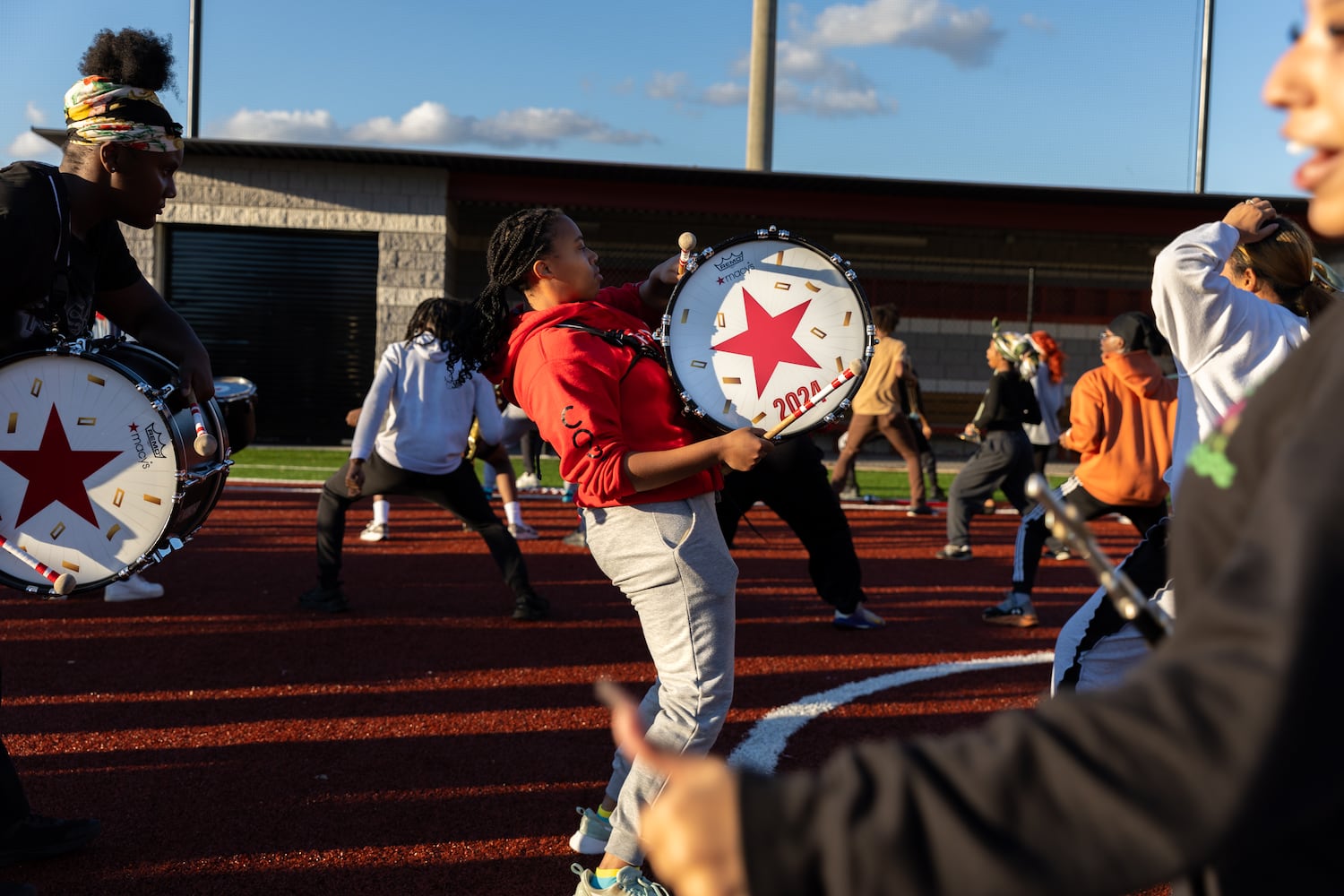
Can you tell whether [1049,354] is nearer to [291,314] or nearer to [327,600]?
[327,600]

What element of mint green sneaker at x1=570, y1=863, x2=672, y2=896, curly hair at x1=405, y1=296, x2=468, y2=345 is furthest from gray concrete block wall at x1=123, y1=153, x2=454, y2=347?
mint green sneaker at x1=570, y1=863, x2=672, y2=896

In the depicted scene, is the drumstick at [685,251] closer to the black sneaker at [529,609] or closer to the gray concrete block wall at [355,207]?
the black sneaker at [529,609]

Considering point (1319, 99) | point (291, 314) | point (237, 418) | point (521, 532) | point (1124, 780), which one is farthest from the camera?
point (291, 314)

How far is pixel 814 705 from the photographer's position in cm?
498

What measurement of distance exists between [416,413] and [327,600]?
1.18m

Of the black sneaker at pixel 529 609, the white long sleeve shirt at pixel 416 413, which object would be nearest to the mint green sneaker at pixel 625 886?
the black sneaker at pixel 529 609

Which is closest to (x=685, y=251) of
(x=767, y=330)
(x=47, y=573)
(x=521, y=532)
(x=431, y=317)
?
(x=767, y=330)

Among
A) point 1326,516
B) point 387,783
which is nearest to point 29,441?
point 387,783

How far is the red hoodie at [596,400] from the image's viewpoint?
282 centimetres

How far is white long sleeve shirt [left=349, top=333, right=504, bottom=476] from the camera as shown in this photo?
21.0 feet

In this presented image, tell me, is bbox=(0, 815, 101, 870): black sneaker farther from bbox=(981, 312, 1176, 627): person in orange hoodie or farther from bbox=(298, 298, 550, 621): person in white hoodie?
bbox=(981, 312, 1176, 627): person in orange hoodie

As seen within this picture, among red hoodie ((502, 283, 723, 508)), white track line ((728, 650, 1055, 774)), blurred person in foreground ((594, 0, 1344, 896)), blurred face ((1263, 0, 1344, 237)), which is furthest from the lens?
white track line ((728, 650, 1055, 774))

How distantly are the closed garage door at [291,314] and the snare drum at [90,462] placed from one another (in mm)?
15305

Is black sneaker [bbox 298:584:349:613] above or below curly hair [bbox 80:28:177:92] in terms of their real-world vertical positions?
below
